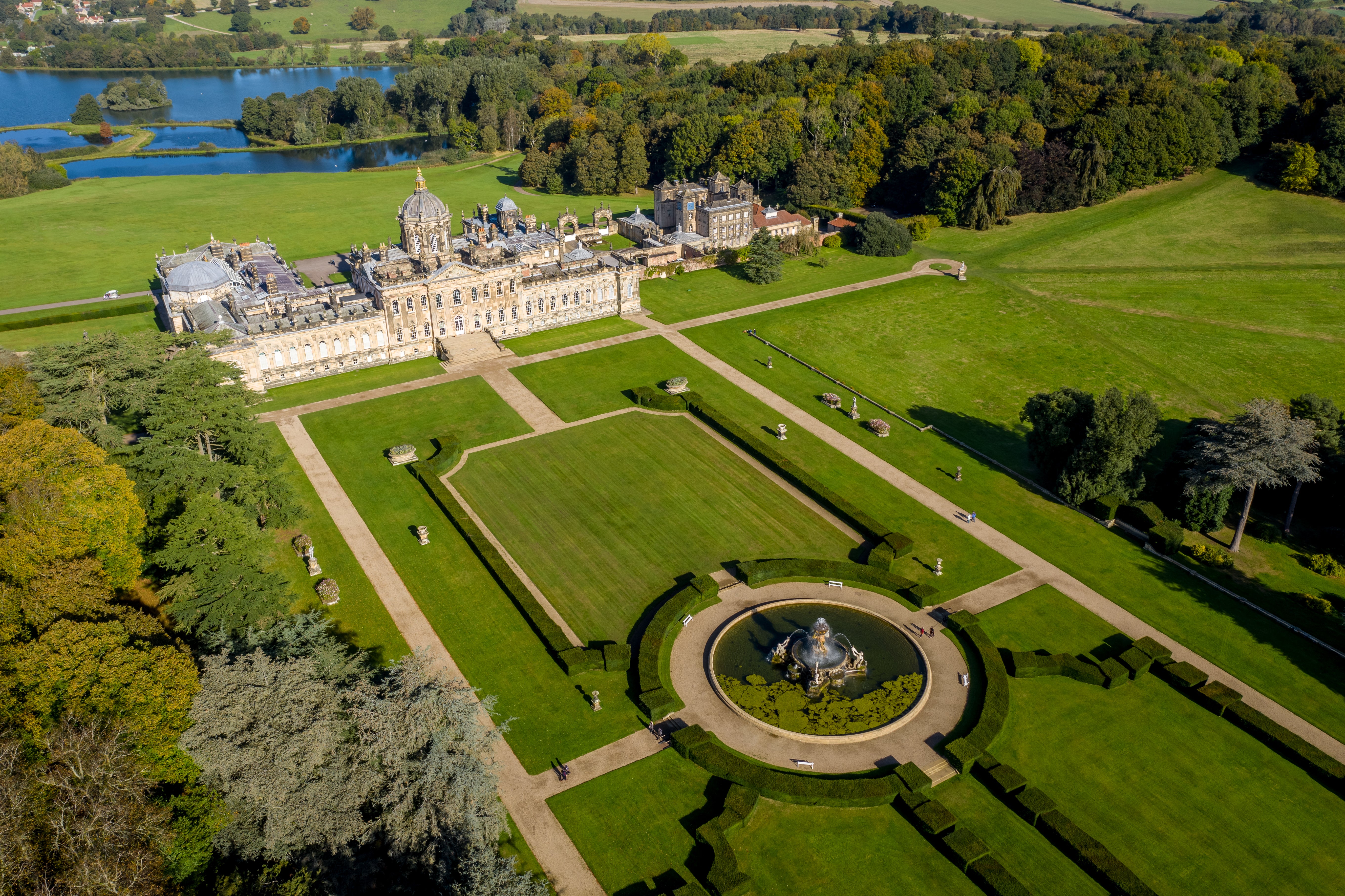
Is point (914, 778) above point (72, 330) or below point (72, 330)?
below

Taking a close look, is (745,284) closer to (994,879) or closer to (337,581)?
(337,581)

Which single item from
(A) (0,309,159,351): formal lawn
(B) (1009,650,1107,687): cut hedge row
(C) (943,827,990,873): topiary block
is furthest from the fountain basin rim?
(A) (0,309,159,351): formal lawn

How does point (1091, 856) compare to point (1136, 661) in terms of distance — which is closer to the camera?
point (1091, 856)

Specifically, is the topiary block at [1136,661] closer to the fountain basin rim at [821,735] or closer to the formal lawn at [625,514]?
the fountain basin rim at [821,735]

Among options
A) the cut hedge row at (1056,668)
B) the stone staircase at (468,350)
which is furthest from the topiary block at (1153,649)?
the stone staircase at (468,350)

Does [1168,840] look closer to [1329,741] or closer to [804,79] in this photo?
[1329,741]

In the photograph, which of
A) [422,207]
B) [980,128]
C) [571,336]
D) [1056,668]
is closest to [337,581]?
[571,336]

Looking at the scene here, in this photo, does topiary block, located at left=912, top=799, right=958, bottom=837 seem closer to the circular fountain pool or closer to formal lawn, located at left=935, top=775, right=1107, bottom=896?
formal lawn, located at left=935, top=775, right=1107, bottom=896
